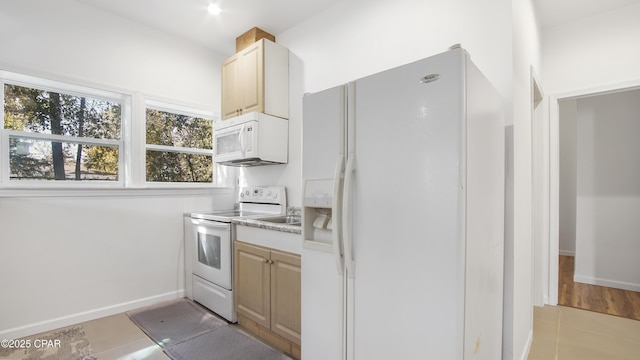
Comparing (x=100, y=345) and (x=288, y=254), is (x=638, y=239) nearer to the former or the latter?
(x=288, y=254)

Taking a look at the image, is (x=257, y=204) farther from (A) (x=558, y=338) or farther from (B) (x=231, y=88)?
(A) (x=558, y=338)

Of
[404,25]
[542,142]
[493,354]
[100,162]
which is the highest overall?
[404,25]

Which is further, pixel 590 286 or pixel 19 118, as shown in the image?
pixel 590 286

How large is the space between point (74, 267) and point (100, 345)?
0.77 meters

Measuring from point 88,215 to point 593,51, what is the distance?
4.73 metres

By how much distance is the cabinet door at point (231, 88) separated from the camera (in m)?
3.10

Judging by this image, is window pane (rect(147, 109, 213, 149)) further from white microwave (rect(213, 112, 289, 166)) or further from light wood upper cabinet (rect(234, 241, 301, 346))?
light wood upper cabinet (rect(234, 241, 301, 346))

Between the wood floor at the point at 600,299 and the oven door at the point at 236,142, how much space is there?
11.5 ft

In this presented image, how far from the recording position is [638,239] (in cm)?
333

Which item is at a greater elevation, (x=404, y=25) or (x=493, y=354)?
(x=404, y=25)

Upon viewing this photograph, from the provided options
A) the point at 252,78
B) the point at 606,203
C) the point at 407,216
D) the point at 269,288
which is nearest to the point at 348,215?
the point at 407,216

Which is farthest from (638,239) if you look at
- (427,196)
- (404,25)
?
(427,196)

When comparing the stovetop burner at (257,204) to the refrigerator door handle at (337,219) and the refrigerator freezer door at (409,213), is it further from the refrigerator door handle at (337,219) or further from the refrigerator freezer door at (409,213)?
the refrigerator freezer door at (409,213)

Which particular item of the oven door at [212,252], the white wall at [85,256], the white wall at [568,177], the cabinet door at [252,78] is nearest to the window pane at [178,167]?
the white wall at [85,256]
